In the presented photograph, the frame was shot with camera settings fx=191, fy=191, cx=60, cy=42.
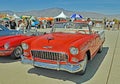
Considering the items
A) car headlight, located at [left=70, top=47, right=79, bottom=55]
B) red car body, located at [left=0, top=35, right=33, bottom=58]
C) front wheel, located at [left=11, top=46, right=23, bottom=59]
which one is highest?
car headlight, located at [left=70, top=47, right=79, bottom=55]

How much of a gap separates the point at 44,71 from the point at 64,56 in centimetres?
112

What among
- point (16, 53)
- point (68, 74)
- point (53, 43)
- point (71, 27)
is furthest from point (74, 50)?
point (16, 53)

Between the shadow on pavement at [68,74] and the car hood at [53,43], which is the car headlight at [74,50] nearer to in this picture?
the car hood at [53,43]

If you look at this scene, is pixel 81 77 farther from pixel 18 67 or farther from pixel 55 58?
pixel 18 67

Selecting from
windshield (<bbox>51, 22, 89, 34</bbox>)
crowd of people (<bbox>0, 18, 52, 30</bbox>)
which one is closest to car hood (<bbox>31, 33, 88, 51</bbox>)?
windshield (<bbox>51, 22, 89, 34</bbox>)

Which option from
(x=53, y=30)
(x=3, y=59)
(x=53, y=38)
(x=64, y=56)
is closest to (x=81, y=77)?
(x=64, y=56)

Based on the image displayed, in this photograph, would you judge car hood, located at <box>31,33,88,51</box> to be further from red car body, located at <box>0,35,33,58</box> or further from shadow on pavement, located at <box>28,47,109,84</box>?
red car body, located at <box>0,35,33,58</box>

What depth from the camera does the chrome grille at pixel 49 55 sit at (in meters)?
4.98

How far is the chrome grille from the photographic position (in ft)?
16.3

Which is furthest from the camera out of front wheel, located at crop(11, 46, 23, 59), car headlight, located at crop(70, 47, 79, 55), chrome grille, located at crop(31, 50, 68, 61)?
front wheel, located at crop(11, 46, 23, 59)

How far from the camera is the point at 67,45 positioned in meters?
5.05

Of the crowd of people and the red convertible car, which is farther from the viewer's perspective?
the crowd of people

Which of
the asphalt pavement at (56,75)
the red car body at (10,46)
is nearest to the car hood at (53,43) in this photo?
the asphalt pavement at (56,75)

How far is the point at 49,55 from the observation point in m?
5.14
